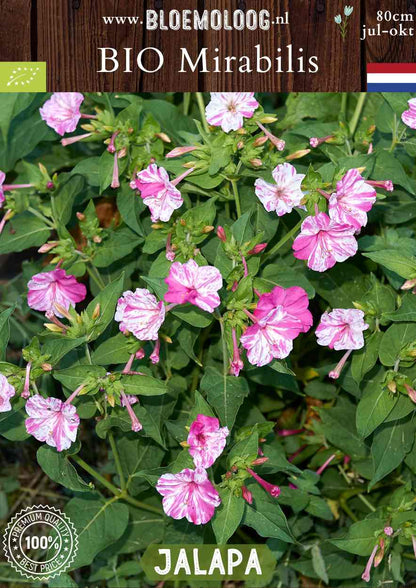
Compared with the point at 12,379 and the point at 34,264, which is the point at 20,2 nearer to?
the point at 34,264

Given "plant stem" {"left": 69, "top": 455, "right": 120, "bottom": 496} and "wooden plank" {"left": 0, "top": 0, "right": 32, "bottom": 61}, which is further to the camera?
"wooden plank" {"left": 0, "top": 0, "right": 32, "bottom": 61}

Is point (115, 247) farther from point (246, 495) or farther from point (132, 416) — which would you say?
point (246, 495)

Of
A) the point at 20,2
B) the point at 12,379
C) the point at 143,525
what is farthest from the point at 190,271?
the point at 20,2

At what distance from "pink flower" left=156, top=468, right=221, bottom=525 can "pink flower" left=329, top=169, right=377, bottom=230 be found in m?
0.76

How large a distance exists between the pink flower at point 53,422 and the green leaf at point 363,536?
0.89 metres

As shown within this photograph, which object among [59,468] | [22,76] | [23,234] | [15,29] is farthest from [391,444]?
[15,29]

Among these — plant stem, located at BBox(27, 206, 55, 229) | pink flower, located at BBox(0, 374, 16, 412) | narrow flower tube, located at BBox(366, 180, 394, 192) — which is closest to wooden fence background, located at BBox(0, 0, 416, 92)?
plant stem, located at BBox(27, 206, 55, 229)

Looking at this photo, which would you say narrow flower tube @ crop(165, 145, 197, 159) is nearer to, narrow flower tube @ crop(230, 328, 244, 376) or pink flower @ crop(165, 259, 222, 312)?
pink flower @ crop(165, 259, 222, 312)

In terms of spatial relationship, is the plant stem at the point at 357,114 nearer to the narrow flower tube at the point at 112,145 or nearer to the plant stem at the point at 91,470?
the narrow flower tube at the point at 112,145

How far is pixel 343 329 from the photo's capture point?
2.04 meters

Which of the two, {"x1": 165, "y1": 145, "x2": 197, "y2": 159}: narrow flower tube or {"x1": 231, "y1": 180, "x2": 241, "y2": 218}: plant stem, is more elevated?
{"x1": 165, "y1": 145, "x2": 197, "y2": 159}: narrow flower tube

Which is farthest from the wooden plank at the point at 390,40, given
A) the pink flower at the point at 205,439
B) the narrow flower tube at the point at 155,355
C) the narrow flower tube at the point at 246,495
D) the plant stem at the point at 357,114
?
the narrow flower tube at the point at 246,495

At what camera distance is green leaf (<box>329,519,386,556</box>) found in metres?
2.23

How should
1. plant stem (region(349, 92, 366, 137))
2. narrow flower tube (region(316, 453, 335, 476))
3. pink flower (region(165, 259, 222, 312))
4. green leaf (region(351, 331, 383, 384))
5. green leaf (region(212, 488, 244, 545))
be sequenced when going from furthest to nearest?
narrow flower tube (region(316, 453, 335, 476)) < plant stem (region(349, 92, 366, 137)) < green leaf (region(351, 331, 383, 384)) < green leaf (region(212, 488, 244, 545)) < pink flower (region(165, 259, 222, 312))
